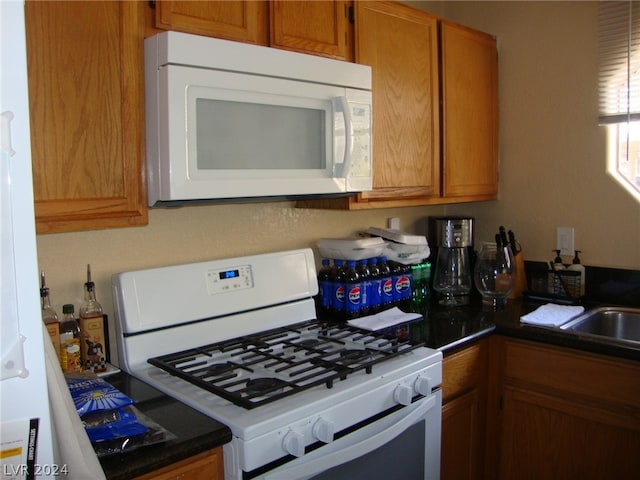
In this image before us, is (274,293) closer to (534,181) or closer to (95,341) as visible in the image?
(95,341)

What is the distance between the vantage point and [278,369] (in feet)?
4.83

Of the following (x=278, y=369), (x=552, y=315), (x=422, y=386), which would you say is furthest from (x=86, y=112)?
(x=552, y=315)

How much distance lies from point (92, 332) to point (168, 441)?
547 millimetres

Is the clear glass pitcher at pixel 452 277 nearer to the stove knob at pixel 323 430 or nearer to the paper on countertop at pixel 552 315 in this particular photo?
the paper on countertop at pixel 552 315

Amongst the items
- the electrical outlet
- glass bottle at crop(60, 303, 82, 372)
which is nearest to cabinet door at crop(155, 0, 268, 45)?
glass bottle at crop(60, 303, 82, 372)

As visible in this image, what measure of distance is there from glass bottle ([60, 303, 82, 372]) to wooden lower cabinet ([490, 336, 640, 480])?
4.55 ft

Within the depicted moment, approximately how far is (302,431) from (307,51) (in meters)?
1.11

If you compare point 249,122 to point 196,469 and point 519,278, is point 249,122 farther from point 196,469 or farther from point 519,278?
point 519,278

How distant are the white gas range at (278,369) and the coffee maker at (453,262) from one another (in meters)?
0.61

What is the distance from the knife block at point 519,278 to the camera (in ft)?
7.93

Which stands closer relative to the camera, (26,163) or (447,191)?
(26,163)

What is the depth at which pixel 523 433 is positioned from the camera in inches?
78.5

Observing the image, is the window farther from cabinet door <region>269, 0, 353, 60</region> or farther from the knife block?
cabinet door <region>269, 0, 353, 60</region>

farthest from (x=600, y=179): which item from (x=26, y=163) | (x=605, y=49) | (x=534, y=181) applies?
(x=26, y=163)
